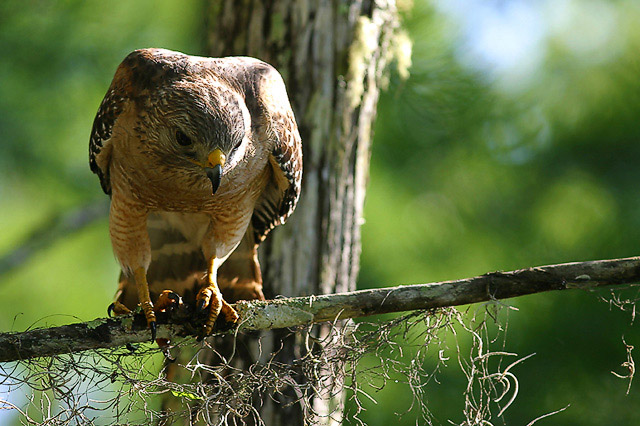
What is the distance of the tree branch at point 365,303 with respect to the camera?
2.42 m

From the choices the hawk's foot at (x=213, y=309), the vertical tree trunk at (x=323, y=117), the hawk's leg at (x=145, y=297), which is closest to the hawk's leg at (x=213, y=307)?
the hawk's foot at (x=213, y=309)

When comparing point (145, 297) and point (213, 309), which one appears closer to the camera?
point (213, 309)

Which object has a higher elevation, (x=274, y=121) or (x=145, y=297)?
(x=274, y=121)

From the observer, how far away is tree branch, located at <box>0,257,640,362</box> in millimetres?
2418

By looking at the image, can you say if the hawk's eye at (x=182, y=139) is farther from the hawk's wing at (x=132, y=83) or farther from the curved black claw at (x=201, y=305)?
the curved black claw at (x=201, y=305)

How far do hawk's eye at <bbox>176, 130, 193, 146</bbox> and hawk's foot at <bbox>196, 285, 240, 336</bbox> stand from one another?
0.72 metres

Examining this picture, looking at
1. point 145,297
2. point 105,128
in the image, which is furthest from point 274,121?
point 145,297

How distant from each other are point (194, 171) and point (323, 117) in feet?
3.28

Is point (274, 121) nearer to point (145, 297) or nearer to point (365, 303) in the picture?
point (145, 297)

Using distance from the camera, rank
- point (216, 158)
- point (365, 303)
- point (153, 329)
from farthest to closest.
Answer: point (216, 158), point (153, 329), point (365, 303)

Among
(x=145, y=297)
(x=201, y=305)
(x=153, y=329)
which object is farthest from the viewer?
(x=145, y=297)

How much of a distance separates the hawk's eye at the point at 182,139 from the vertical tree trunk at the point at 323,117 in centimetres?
102

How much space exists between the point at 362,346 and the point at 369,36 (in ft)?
6.55

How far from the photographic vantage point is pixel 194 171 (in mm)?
3199
